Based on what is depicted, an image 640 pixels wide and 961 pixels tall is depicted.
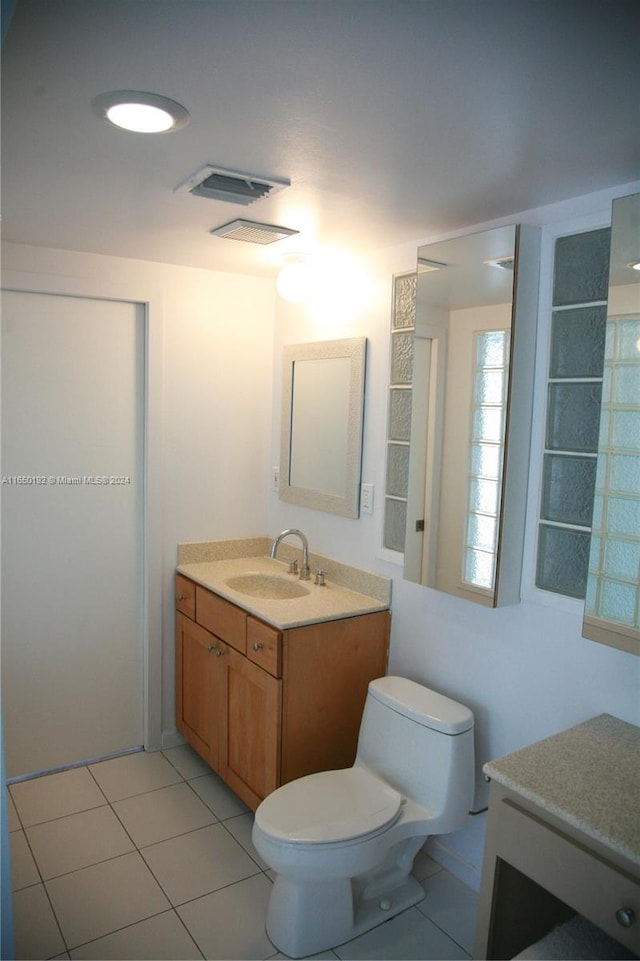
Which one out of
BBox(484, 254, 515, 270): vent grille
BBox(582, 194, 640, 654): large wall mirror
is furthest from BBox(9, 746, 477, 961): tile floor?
BBox(484, 254, 515, 270): vent grille

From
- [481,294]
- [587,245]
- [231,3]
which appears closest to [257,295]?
[481,294]

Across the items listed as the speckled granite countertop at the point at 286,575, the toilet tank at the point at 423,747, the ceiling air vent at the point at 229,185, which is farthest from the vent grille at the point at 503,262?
the toilet tank at the point at 423,747

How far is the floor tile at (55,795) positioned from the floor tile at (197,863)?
45 centimetres

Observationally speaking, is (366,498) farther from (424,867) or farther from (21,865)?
(21,865)

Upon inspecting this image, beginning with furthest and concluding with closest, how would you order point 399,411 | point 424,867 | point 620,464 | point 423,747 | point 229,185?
point 399,411 → point 424,867 → point 423,747 → point 229,185 → point 620,464

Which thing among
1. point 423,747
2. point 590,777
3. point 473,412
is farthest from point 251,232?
point 590,777

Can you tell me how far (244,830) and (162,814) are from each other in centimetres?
34

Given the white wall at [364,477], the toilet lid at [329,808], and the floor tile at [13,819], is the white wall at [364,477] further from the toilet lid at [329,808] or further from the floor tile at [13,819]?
the floor tile at [13,819]

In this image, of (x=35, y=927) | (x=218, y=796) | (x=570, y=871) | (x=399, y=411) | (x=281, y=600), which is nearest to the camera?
(x=570, y=871)

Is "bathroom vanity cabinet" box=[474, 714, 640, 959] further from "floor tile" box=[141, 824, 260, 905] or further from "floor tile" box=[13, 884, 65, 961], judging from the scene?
"floor tile" box=[13, 884, 65, 961]

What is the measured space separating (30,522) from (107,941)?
1560mm

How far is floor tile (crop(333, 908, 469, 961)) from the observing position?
1993 millimetres

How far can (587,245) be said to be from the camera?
189cm

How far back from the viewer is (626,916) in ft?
4.36
